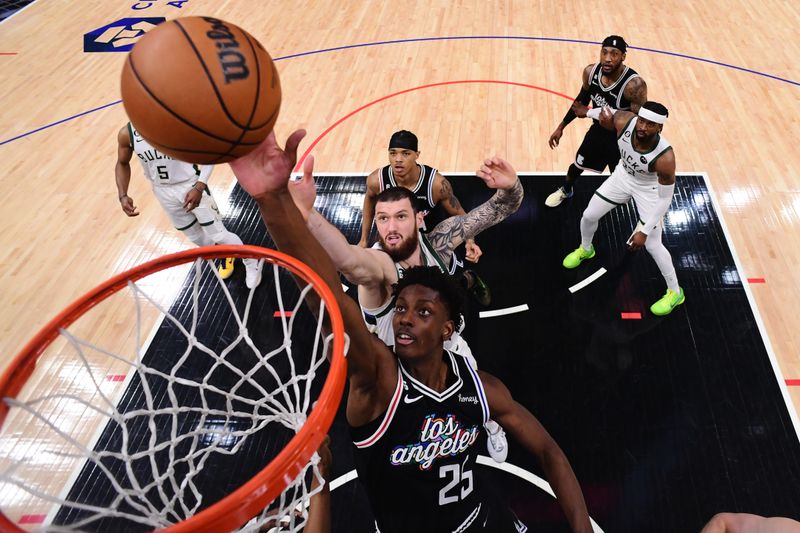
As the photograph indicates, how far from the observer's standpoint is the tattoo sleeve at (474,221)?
10.3 ft

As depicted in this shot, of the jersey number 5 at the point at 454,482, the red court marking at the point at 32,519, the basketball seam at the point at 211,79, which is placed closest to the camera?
the basketball seam at the point at 211,79

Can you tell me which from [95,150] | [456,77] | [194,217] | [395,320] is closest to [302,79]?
[456,77]

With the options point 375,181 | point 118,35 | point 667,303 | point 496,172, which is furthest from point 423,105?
point 118,35

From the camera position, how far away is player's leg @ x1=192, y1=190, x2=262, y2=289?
14.9 feet

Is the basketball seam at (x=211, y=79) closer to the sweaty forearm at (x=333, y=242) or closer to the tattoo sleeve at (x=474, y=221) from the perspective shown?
the sweaty forearm at (x=333, y=242)

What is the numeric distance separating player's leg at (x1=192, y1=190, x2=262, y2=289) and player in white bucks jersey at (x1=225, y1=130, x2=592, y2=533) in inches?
97.1

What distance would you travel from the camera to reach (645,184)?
4215mm

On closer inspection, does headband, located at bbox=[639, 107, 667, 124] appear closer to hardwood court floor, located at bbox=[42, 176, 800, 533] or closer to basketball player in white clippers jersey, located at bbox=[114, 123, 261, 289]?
hardwood court floor, located at bbox=[42, 176, 800, 533]

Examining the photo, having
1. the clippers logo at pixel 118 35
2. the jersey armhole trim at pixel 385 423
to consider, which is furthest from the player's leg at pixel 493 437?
the clippers logo at pixel 118 35

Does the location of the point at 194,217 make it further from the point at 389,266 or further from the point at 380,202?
the point at 389,266

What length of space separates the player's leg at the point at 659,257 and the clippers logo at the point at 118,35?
806cm

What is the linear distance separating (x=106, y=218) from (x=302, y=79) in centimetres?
333

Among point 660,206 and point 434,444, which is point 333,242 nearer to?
point 434,444

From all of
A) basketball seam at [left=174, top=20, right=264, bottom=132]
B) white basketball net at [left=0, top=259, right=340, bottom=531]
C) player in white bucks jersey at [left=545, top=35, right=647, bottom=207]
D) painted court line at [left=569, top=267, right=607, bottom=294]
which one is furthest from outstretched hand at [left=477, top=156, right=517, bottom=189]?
player in white bucks jersey at [left=545, top=35, right=647, bottom=207]
